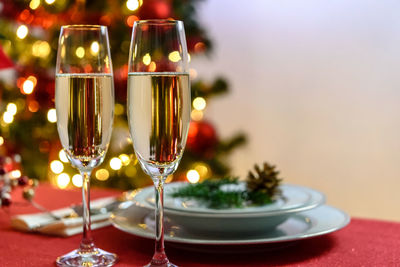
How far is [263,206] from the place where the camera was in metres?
0.87

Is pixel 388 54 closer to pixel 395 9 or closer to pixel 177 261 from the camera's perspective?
pixel 395 9

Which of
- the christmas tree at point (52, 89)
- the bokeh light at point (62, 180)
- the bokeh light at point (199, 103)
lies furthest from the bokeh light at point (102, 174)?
the bokeh light at point (199, 103)

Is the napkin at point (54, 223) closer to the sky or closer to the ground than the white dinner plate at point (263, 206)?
closer to the ground

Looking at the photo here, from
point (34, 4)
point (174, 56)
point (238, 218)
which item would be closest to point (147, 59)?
point (174, 56)

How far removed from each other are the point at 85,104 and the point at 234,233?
28 cm

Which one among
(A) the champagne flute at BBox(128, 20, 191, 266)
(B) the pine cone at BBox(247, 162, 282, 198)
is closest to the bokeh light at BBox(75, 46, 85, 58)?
(A) the champagne flute at BBox(128, 20, 191, 266)

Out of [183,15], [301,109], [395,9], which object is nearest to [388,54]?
[395,9]

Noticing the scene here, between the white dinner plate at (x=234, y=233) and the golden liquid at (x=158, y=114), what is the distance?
0.45 feet

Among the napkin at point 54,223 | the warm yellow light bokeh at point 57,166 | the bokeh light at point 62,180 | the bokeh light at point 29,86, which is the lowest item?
the bokeh light at point 62,180

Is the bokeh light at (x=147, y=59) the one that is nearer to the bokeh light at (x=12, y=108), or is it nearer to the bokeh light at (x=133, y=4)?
the bokeh light at (x=133, y=4)

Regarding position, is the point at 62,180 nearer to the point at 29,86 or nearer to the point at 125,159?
the point at 125,159

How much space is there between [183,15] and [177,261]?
1.74 meters

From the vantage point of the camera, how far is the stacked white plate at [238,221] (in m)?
0.78

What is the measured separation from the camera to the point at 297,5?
366 centimetres
